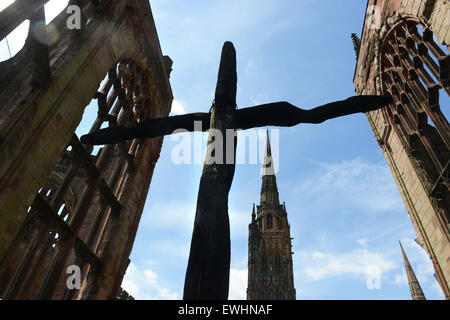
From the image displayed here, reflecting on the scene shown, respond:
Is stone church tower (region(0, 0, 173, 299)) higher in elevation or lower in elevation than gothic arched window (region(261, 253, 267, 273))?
lower

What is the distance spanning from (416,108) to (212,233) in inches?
315

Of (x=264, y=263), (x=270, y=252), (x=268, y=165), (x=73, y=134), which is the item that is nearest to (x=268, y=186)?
(x=268, y=165)

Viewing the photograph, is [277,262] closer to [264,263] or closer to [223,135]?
[264,263]

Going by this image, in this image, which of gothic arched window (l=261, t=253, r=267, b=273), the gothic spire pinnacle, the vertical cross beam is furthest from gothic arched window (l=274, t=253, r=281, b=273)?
the vertical cross beam

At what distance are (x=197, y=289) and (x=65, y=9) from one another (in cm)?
655

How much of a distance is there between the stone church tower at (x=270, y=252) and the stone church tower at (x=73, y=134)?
166ft

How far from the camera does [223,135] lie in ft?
8.12

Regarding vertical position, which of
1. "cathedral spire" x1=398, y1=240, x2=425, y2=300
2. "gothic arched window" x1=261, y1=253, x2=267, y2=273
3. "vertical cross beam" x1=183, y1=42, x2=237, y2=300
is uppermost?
"gothic arched window" x1=261, y1=253, x2=267, y2=273

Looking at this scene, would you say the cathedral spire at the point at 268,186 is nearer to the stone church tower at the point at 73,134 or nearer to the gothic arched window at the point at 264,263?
the gothic arched window at the point at 264,263

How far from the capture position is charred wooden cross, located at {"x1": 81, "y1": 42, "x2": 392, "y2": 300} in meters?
1.85

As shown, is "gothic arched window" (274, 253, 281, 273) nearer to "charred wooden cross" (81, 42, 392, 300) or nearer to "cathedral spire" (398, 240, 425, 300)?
"cathedral spire" (398, 240, 425, 300)

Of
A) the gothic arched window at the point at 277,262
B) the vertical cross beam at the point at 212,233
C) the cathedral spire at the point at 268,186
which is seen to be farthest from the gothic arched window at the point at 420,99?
the cathedral spire at the point at 268,186
